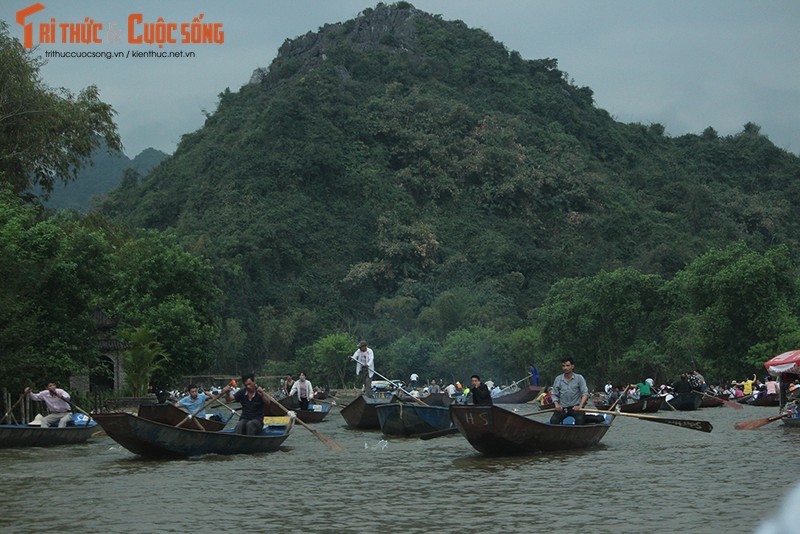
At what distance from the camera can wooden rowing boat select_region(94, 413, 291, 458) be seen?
17.4 m

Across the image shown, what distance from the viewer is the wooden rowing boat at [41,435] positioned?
68.0 ft

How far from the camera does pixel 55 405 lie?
2294cm

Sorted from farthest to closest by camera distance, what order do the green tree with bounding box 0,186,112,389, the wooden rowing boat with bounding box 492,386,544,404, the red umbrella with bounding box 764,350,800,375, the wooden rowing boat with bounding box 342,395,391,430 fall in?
the wooden rowing boat with bounding box 492,386,544,404 < the wooden rowing boat with bounding box 342,395,391,430 < the red umbrella with bounding box 764,350,800,375 < the green tree with bounding box 0,186,112,389

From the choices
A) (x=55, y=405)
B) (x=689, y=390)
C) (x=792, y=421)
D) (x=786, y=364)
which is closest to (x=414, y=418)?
(x=55, y=405)

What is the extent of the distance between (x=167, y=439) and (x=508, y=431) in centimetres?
580

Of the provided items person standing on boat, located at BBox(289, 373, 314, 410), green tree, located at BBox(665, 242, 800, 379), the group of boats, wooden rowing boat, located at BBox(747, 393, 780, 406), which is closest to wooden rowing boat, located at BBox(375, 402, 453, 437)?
the group of boats

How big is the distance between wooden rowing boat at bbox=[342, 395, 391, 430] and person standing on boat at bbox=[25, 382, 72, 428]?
737 centimetres

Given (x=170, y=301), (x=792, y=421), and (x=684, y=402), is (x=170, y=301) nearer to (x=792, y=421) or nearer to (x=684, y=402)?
(x=684, y=402)

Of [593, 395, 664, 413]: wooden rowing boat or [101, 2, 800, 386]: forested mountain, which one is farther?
[101, 2, 800, 386]: forested mountain

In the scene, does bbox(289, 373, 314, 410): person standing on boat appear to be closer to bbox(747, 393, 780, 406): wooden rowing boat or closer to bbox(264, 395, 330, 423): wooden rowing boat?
bbox(264, 395, 330, 423): wooden rowing boat

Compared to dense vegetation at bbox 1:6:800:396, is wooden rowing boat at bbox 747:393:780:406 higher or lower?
lower

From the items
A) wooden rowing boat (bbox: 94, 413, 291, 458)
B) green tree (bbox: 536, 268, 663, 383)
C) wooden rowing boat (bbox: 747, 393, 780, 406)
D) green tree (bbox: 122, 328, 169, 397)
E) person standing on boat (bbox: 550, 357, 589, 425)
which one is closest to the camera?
wooden rowing boat (bbox: 94, 413, 291, 458)

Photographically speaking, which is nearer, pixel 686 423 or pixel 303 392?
pixel 686 423

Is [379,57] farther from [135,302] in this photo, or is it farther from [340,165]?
[135,302]
